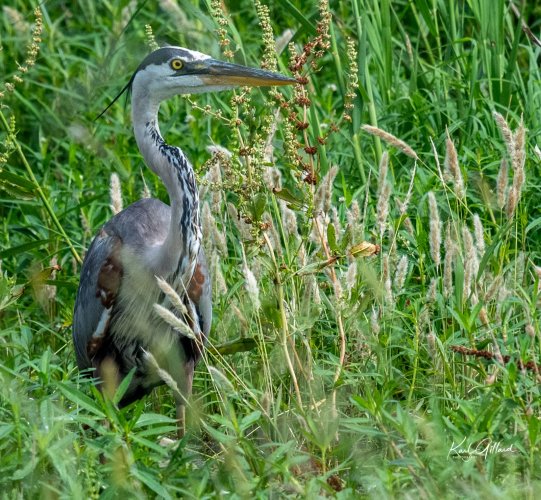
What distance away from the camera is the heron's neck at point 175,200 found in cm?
453

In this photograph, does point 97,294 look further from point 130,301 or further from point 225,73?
point 225,73

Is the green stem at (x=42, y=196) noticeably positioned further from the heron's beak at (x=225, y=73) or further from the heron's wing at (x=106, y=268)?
the heron's beak at (x=225, y=73)

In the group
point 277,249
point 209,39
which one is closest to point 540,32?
point 209,39

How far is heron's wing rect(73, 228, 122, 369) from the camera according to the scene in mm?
4887

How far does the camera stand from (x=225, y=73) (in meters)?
4.76

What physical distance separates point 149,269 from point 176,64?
796 mm

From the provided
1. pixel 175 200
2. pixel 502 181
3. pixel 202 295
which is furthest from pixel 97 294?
pixel 502 181

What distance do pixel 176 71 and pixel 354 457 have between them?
1812mm

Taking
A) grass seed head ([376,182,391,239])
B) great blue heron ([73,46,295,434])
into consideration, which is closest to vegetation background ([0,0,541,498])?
grass seed head ([376,182,391,239])

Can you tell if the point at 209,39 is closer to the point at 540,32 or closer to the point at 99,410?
the point at 540,32

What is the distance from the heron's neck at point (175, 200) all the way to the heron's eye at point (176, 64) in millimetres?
217

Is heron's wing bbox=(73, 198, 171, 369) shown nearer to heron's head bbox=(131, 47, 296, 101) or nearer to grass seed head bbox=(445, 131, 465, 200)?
heron's head bbox=(131, 47, 296, 101)

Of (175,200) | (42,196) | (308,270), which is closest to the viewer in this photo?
(308,270)

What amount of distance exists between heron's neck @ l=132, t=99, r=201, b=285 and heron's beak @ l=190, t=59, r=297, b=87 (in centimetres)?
26
